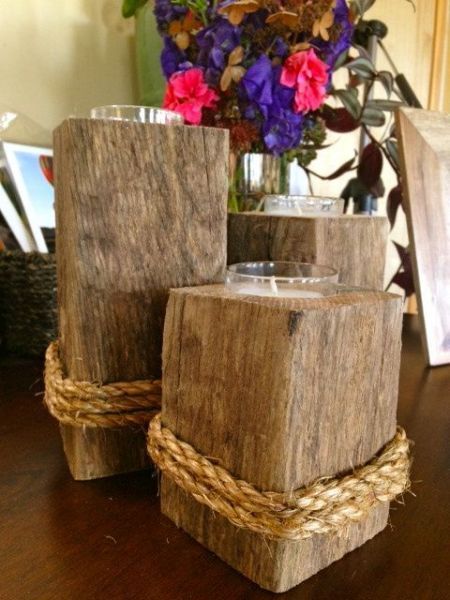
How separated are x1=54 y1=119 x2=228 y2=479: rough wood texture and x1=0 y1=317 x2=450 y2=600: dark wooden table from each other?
34mm

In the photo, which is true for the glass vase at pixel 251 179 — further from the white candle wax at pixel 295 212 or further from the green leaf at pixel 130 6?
the green leaf at pixel 130 6

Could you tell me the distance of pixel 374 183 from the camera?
979 millimetres

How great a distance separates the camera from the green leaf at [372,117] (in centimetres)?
90

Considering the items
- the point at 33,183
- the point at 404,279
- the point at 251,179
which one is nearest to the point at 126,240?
the point at 251,179

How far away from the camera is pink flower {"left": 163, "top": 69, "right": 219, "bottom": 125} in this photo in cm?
66

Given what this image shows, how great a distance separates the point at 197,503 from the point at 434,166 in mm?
559

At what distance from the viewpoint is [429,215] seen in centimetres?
72

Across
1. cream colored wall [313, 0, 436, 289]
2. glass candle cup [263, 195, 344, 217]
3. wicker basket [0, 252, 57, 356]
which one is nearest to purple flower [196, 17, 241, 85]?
glass candle cup [263, 195, 344, 217]

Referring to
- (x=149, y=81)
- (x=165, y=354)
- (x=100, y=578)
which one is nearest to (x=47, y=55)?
(x=149, y=81)

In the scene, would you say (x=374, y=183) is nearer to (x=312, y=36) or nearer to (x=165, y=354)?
(x=312, y=36)

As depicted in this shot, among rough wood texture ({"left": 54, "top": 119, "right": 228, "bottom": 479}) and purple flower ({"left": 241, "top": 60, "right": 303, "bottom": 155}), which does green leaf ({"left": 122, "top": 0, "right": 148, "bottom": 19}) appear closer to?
purple flower ({"left": 241, "top": 60, "right": 303, "bottom": 155})

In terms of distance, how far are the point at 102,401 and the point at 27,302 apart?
0.33m

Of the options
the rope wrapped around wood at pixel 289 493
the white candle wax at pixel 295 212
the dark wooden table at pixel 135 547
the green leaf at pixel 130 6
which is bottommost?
the dark wooden table at pixel 135 547

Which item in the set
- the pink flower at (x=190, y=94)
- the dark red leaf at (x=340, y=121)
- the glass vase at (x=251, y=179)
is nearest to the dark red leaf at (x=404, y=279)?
the dark red leaf at (x=340, y=121)
